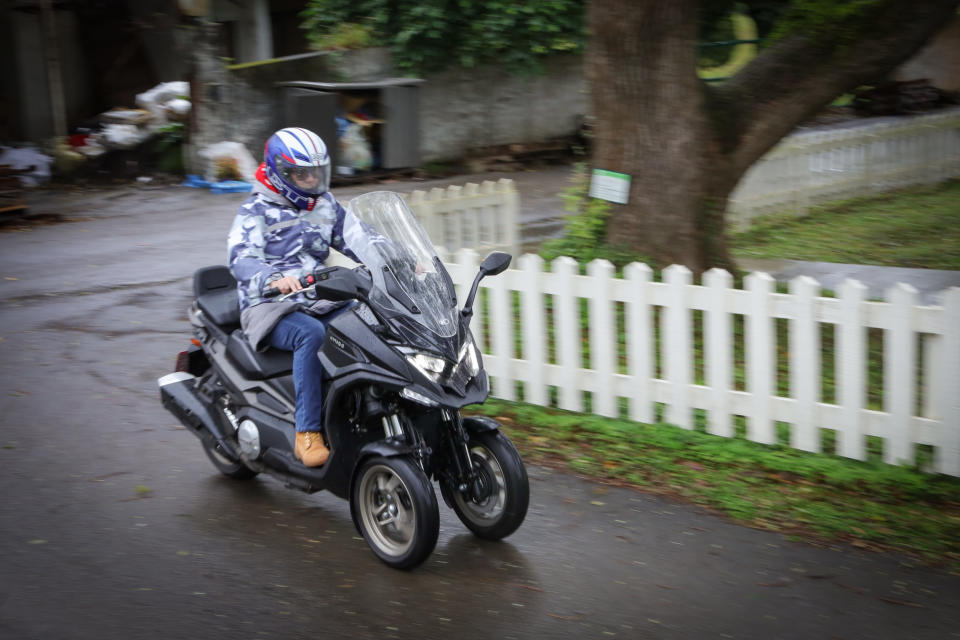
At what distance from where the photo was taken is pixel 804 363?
5812 mm

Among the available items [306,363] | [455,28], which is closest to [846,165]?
[455,28]

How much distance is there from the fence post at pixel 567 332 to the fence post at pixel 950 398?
2254 millimetres

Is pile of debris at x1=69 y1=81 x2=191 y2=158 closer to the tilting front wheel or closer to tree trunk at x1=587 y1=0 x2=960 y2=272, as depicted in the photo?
tree trunk at x1=587 y1=0 x2=960 y2=272

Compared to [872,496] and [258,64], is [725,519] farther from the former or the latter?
[258,64]

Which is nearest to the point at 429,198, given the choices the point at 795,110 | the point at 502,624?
the point at 795,110

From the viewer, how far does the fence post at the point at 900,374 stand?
5410 millimetres

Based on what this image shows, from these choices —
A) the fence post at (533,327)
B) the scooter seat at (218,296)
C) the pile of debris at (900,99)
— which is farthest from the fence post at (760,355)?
the pile of debris at (900,99)

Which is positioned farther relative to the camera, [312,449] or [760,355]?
[760,355]

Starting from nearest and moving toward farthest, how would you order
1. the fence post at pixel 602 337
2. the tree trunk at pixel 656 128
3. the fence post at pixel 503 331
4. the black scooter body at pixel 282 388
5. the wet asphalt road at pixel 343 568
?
the wet asphalt road at pixel 343 568 < the black scooter body at pixel 282 388 < the fence post at pixel 602 337 < the fence post at pixel 503 331 < the tree trunk at pixel 656 128

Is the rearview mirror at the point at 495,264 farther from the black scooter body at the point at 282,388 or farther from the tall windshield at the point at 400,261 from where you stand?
the black scooter body at the point at 282,388

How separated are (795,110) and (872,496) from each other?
13.7ft

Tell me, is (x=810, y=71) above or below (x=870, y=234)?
above

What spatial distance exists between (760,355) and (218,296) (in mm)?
3194

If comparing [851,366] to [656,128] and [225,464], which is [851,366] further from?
[225,464]
